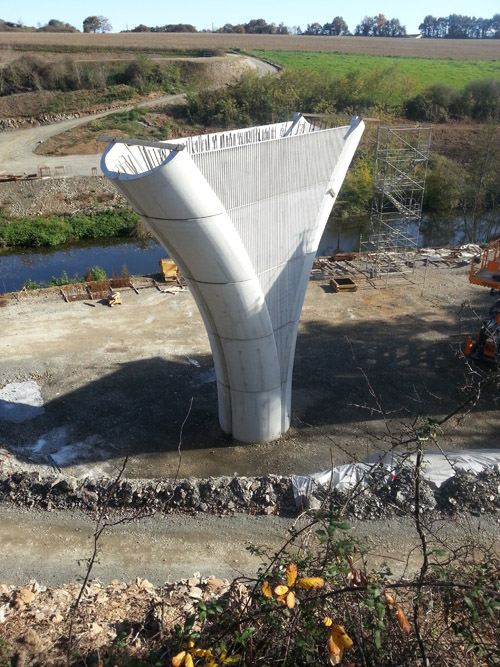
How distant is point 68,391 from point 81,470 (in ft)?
11.4

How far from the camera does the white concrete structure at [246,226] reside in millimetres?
9281

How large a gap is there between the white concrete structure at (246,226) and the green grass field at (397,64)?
60.9 m

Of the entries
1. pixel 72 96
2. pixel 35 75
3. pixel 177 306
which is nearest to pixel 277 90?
pixel 72 96

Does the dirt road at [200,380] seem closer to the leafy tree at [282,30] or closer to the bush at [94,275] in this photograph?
the bush at [94,275]

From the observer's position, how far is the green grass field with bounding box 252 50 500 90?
6838cm

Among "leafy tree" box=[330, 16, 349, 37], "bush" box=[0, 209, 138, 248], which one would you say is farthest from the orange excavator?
"leafy tree" box=[330, 16, 349, 37]

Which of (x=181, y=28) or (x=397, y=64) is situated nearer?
(x=397, y=64)

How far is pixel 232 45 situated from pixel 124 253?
71.8m

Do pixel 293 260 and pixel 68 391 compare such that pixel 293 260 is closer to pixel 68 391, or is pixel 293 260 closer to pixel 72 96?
pixel 68 391

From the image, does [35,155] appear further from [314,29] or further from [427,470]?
[314,29]

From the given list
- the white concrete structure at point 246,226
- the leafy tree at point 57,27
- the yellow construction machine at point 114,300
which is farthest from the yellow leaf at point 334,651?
the leafy tree at point 57,27

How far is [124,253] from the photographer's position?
3189 centimetres

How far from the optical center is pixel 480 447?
509 inches

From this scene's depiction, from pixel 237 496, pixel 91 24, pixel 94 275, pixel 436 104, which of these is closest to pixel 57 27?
pixel 91 24
